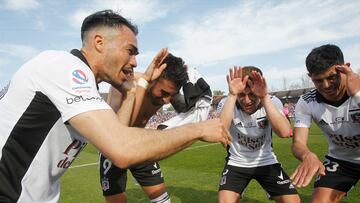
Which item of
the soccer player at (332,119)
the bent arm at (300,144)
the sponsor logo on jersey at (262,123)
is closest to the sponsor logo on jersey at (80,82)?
the bent arm at (300,144)

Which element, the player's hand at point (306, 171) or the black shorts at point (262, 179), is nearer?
the player's hand at point (306, 171)

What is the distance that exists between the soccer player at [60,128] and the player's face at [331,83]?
245 centimetres

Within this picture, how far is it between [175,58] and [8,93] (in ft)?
9.32

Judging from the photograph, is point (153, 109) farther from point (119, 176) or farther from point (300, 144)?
point (300, 144)

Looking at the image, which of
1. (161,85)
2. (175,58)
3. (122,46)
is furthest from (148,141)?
(175,58)

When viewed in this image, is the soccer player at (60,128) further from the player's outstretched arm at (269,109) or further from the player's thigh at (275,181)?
the player's thigh at (275,181)

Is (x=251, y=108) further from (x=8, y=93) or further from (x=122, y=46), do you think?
(x=8, y=93)

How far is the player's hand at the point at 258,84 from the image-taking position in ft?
15.7

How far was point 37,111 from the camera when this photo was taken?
233 centimetres

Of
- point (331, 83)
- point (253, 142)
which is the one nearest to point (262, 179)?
point (253, 142)

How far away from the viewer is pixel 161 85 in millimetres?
4711

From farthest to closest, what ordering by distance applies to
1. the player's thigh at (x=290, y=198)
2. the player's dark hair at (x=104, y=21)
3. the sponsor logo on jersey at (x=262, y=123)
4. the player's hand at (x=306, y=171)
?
the sponsor logo on jersey at (x=262, y=123)
the player's thigh at (x=290, y=198)
the player's hand at (x=306, y=171)
the player's dark hair at (x=104, y=21)

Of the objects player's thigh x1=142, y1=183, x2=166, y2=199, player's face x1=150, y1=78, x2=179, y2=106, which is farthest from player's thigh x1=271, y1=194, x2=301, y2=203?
player's face x1=150, y1=78, x2=179, y2=106

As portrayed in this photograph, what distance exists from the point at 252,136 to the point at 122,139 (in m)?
3.46
